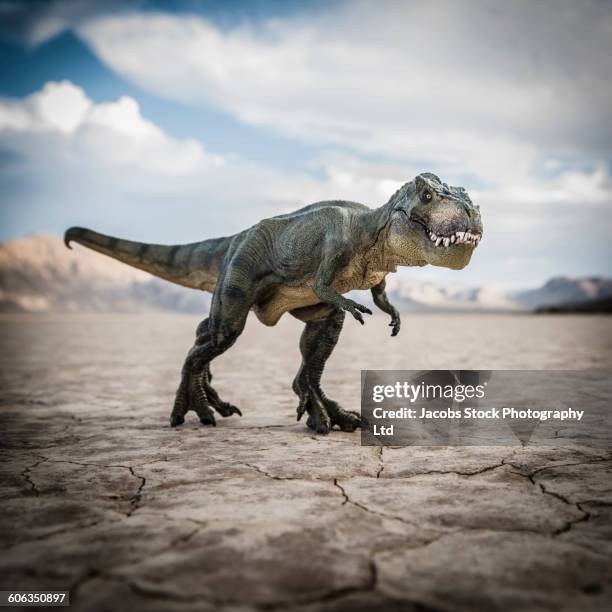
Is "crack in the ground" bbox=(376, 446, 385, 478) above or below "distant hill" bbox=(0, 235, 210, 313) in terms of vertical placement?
below

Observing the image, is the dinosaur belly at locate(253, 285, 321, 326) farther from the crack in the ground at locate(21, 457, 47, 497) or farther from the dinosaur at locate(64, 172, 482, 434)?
the crack in the ground at locate(21, 457, 47, 497)

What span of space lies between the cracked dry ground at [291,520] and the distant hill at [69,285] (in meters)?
65.0

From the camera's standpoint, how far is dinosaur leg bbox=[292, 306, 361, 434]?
3.87 metres

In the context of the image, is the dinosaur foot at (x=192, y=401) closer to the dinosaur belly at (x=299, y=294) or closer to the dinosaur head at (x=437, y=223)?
the dinosaur belly at (x=299, y=294)

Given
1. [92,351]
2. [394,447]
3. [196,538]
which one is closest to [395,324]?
[394,447]

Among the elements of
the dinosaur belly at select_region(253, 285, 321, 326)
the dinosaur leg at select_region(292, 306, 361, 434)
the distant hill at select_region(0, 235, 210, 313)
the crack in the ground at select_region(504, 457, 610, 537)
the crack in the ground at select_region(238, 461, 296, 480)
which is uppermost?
the distant hill at select_region(0, 235, 210, 313)

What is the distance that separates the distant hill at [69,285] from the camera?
6569cm

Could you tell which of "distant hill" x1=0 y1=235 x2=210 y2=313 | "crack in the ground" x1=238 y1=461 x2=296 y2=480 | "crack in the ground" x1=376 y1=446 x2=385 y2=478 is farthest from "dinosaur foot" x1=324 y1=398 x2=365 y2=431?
"distant hill" x1=0 y1=235 x2=210 y2=313

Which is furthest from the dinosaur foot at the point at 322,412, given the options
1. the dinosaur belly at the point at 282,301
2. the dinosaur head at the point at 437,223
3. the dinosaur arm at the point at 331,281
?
the dinosaur head at the point at 437,223

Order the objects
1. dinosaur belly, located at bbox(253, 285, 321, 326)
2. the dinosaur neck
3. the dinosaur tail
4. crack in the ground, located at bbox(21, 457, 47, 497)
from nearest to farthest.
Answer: crack in the ground, located at bbox(21, 457, 47, 497) < the dinosaur neck < dinosaur belly, located at bbox(253, 285, 321, 326) < the dinosaur tail

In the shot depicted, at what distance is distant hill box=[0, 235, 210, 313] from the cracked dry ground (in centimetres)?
6500

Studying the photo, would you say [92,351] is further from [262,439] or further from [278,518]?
[278,518]

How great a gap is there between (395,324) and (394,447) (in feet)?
3.00

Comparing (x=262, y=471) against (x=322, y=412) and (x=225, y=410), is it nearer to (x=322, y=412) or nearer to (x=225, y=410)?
(x=322, y=412)
